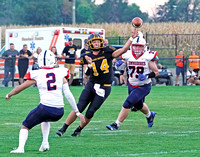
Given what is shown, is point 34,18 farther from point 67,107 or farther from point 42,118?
point 42,118

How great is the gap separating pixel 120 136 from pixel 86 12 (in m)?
77.1

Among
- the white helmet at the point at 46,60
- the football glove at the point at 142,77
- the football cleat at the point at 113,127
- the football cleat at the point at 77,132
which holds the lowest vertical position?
the football cleat at the point at 113,127

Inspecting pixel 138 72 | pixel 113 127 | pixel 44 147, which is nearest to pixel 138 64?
pixel 138 72

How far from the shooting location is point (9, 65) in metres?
24.1

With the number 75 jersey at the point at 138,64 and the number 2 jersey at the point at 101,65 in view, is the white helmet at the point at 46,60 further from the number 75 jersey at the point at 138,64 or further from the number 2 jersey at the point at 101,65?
the number 75 jersey at the point at 138,64

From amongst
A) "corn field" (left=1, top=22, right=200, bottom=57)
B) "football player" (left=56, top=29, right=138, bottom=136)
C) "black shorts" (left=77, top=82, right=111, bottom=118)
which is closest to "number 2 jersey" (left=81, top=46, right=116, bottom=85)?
"football player" (left=56, top=29, right=138, bottom=136)

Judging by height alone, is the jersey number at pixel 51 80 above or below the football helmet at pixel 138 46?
below

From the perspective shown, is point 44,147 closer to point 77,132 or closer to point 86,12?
point 77,132

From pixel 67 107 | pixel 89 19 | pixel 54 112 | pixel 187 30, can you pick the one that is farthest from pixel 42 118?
pixel 89 19

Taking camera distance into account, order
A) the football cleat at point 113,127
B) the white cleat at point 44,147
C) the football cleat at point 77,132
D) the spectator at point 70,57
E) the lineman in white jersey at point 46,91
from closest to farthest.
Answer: the lineman in white jersey at point 46,91 → the white cleat at point 44,147 → the football cleat at point 77,132 → the football cleat at point 113,127 → the spectator at point 70,57

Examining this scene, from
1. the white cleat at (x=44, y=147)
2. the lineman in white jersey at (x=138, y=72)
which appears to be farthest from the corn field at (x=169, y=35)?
the white cleat at (x=44, y=147)

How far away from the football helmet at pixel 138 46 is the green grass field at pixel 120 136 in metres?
1.39

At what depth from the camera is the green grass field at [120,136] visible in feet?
26.0

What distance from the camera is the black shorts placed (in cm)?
967
